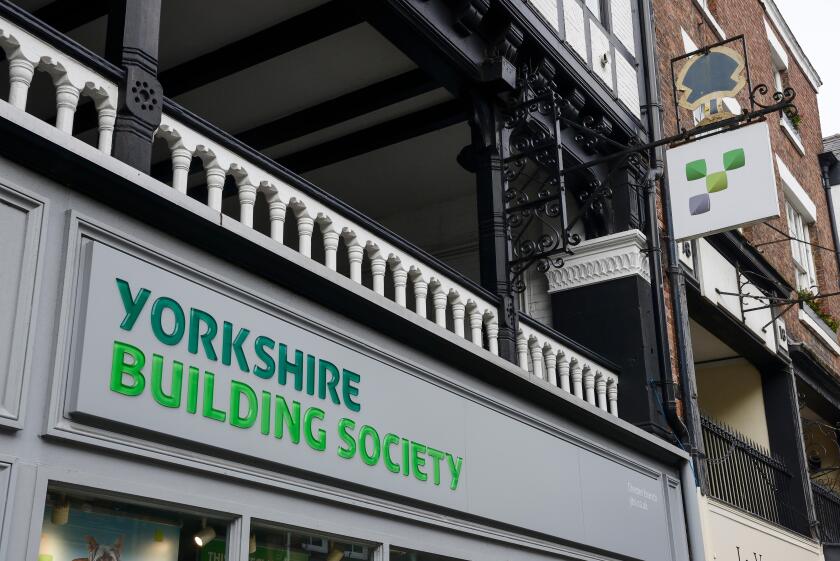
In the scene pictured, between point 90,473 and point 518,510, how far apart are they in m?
4.17

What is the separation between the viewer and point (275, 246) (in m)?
5.96

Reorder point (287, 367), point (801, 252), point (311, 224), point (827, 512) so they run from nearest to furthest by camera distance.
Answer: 1. point (287, 367)
2. point (311, 224)
3. point (827, 512)
4. point (801, 252)

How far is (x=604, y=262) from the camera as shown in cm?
1074

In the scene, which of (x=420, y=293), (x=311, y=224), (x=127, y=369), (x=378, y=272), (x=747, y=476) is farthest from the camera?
(x=747, y=476)

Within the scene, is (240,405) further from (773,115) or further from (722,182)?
(773,115)

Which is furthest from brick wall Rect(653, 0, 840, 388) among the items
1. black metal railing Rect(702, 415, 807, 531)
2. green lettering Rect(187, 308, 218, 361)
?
green lettering Rect(187, 308, 218, 361)

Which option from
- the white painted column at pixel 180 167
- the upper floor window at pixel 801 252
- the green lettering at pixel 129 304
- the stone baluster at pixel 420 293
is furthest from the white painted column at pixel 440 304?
the upper floor window at pixel 801 252

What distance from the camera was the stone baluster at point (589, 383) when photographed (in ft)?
31.8

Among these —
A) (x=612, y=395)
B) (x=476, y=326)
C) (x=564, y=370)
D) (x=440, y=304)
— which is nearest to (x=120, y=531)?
(x=440, y=304)

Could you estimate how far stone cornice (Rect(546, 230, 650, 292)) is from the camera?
1063cm

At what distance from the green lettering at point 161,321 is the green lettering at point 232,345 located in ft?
1.09

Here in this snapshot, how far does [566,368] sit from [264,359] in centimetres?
424

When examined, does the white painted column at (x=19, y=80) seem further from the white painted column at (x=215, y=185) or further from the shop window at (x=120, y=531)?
the shop window at (x=120, y=531)

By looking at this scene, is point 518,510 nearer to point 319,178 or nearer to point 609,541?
point 609,541
